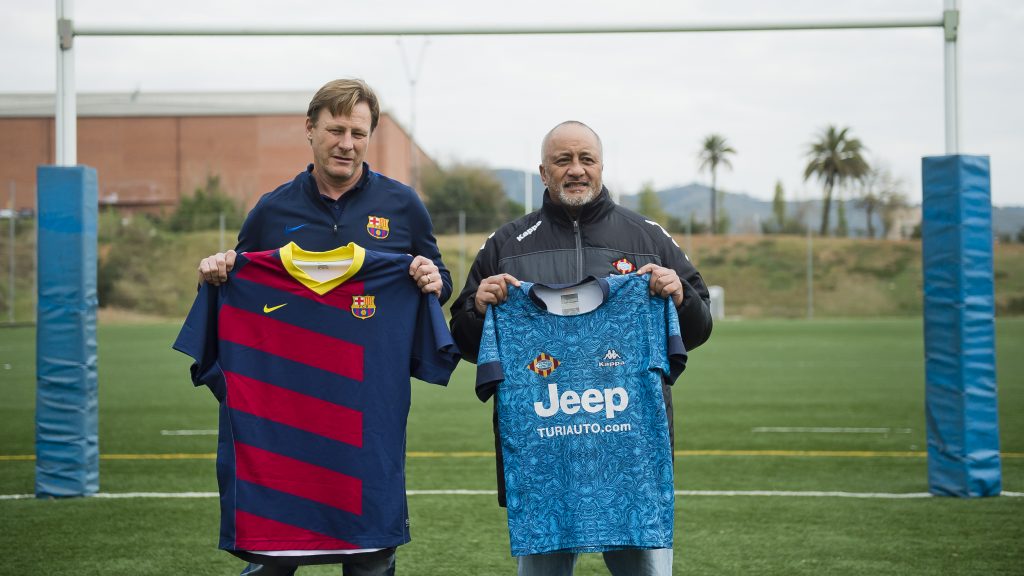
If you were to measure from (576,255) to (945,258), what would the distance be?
4144 millimetres

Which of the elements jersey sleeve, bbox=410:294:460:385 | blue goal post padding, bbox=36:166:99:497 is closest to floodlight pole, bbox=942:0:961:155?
jersey sleeve, bbox=410:294:460:385

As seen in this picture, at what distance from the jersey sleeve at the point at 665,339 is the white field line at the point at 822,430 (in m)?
6.94

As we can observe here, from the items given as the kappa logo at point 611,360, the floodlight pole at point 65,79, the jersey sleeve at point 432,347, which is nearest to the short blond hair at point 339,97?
the jersey sleeve at point 432,347

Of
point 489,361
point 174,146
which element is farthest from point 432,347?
point 174,146

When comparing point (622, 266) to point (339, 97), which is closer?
point (339, 97)

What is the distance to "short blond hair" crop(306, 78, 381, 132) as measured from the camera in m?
3.33

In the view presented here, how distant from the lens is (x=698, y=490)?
23.6 feet

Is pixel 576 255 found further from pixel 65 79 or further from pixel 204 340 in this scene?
pixel 65 79

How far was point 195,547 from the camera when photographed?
5.69 metres

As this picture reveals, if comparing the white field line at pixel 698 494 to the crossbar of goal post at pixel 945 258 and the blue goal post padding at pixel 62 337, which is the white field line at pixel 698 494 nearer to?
the crossbar of goal post at pixel 945 258

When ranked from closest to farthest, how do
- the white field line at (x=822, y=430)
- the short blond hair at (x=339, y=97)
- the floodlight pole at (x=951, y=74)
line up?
the short blond hair at (x=339, y=97)
the floodlight pole at (x=951, y=74)
the white field line at (x=822, y=430)

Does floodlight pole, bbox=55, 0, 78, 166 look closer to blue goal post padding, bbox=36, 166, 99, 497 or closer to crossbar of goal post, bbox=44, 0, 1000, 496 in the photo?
crossbar of goal post, bbox=44, 0, 1000, 496

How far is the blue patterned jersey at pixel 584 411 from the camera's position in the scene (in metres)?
3.43

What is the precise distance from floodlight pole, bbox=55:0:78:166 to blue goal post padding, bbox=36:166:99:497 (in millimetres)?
218
